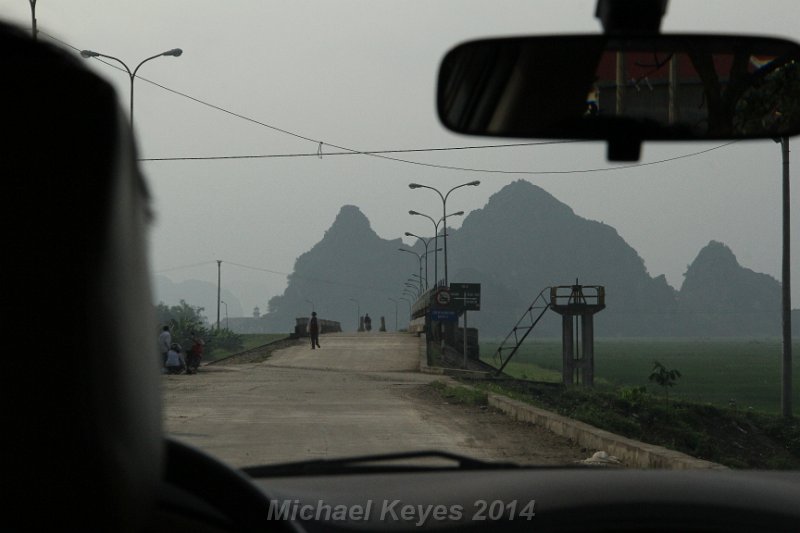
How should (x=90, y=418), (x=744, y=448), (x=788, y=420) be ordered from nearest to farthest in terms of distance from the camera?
(x=90, y=418) < (x=744, y=448) < (x=788, y=420)

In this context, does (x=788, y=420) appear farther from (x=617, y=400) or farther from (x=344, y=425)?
(x=344, y=425)

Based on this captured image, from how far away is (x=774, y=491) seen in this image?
2.65m

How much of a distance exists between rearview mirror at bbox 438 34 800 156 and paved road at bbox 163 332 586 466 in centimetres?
328

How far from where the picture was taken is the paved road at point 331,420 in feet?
40.2

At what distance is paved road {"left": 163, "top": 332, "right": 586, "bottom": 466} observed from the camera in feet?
40.2

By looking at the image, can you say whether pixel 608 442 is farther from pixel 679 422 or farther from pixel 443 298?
pixel 443 298

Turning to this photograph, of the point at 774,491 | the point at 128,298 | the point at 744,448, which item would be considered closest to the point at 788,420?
the point at 744,448

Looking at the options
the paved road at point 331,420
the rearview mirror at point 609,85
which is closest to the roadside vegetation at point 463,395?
the paved road at point 331,420

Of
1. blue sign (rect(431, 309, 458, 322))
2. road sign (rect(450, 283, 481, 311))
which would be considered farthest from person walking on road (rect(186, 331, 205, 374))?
road sign (rect(450, 283, 481, 311))

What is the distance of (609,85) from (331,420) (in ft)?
46.1

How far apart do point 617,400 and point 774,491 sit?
69.6ft

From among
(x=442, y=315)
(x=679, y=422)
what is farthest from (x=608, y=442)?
(x=442, y=315)

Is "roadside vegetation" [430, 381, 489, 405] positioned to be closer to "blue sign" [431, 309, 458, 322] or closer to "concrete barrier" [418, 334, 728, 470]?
"concrete barrier" [418, 334, 728, 470]

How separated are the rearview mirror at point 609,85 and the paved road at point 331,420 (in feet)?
10.8
